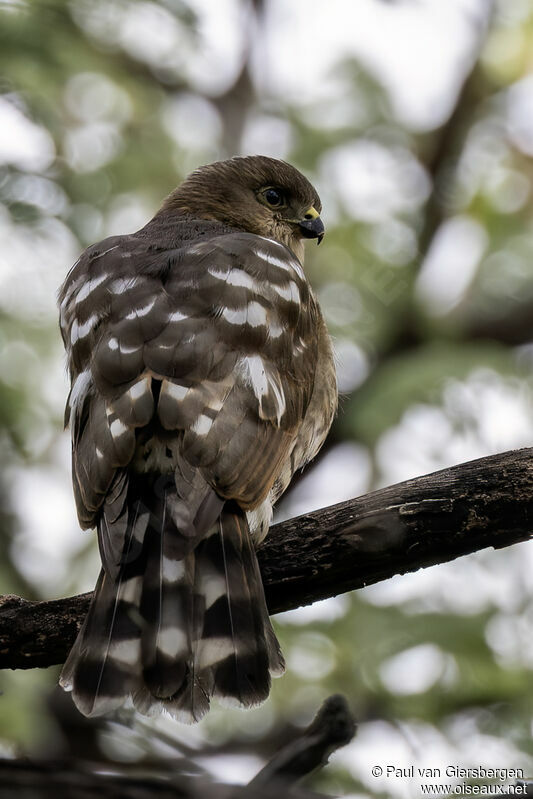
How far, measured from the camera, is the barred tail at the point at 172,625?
9.73ft

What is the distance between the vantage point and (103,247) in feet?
15.1

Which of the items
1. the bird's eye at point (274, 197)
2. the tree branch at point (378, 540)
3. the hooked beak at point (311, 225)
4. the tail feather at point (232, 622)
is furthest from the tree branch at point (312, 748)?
the bird's eye at point (274, 197)

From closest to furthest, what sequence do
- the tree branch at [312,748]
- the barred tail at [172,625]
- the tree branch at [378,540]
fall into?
1. the tree branch at [312,748]
2. the barred tail at [172,625]
3. the tree branch at [378,540]

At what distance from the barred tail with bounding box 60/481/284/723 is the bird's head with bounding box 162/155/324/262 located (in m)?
2.94

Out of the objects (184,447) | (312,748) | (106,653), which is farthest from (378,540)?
(312,748)

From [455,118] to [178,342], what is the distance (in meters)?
6.61

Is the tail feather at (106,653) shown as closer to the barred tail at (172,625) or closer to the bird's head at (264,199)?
the barred tail at (172,625)

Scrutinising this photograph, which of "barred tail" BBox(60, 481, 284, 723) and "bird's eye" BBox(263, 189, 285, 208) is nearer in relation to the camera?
"barred tail" BBox(60, 481, 284, 723)

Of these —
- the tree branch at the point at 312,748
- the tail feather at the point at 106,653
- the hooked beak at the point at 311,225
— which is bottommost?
the tail feather at the point at 106,653

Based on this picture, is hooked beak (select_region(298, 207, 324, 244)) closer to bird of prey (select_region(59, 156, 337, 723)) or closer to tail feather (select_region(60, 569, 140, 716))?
bird of prey (select_region(59, 156, 337, 723))

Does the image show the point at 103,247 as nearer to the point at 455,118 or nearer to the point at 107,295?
the point at 107,295

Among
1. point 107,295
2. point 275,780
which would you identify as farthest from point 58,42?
point 275,780

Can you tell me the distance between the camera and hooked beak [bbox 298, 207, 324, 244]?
591 centimetres

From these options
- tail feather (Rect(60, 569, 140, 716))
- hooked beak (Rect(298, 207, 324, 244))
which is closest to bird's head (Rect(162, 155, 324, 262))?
hooked beak (Rect(298, 207, 324, 244))
